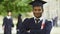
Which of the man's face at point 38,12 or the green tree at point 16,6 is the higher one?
the man's face at point 38,12

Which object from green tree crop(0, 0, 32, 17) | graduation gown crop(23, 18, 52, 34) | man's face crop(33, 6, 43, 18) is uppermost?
man's face crop(33, 6, 43, 18)

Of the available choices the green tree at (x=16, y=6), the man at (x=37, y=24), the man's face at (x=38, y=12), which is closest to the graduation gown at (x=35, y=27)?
the man at (x=37, y=24)

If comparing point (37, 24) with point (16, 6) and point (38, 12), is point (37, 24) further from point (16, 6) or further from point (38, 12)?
point (16, 6)

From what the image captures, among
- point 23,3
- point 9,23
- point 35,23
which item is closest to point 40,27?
point 35,23

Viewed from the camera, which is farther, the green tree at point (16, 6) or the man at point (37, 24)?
A: the green tree at point (16, 6)

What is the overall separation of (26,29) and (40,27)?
0.25 m

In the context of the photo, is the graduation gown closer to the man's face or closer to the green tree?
the man's face

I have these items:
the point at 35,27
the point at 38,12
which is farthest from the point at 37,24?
the point at 38,12

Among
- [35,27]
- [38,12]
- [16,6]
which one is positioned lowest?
[16,6]

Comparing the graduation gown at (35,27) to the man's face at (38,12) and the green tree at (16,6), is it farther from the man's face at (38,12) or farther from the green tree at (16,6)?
the green tree at (16,6)

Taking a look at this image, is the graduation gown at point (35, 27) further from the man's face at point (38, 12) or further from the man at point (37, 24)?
the man's face at point (38, 12)

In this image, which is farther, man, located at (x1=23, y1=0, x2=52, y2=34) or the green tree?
the green tree

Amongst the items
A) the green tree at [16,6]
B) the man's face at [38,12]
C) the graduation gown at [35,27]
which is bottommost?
the green tree at [16,6]

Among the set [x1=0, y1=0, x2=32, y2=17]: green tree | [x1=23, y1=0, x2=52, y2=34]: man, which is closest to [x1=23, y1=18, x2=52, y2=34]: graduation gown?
[x1=23, y1=0, x2=52, y2=34]: man
